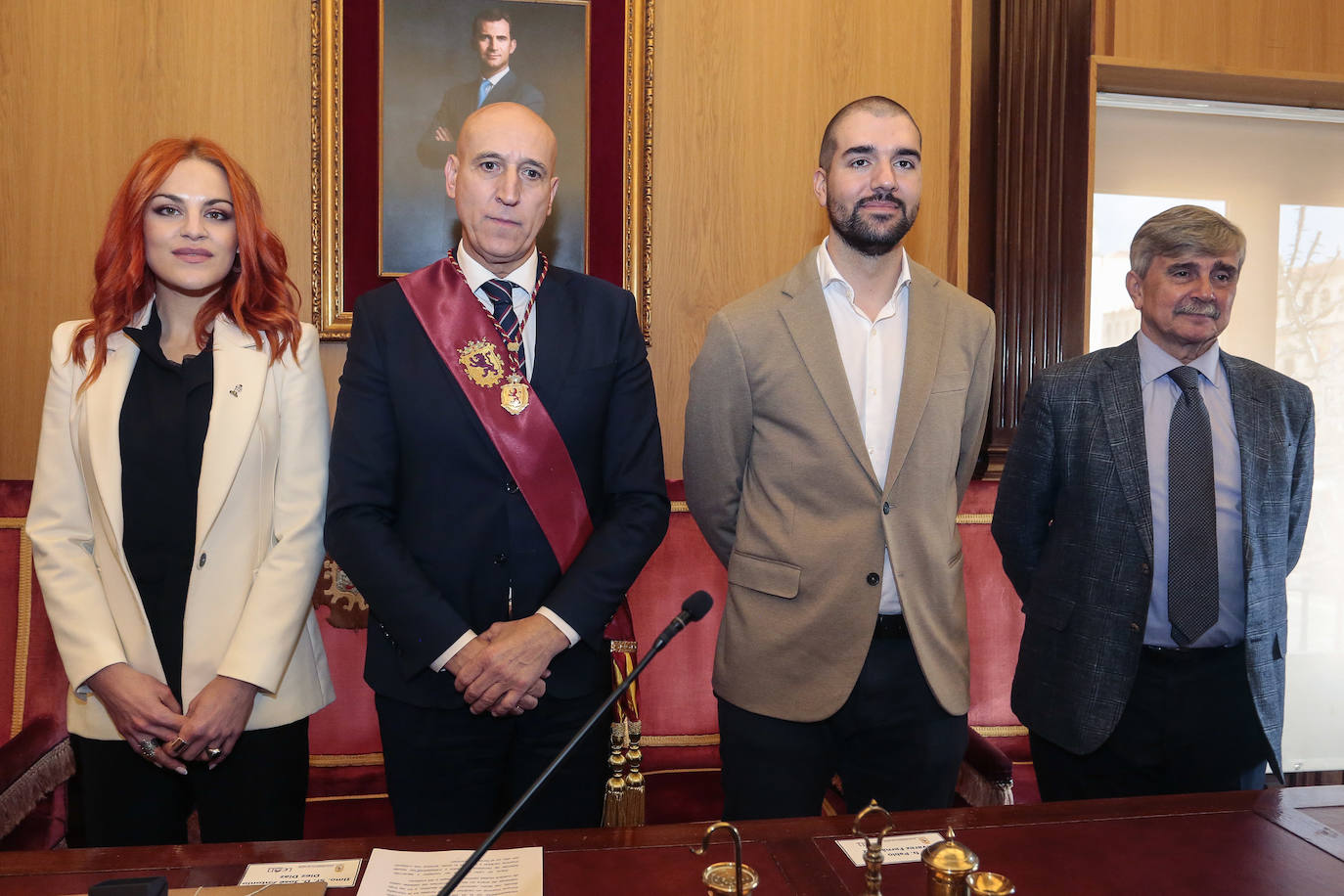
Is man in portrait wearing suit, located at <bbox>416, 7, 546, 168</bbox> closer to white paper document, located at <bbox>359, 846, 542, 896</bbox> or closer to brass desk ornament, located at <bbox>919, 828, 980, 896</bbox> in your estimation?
white paper document, located at <bbox>359, 846, 542, 896</bbox>

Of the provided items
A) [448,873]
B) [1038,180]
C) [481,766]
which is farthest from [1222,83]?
[448,873]

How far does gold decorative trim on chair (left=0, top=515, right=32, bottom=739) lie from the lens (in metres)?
2.18

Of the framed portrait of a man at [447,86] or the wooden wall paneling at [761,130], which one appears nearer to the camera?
the framed portrait of a man at [447,86]

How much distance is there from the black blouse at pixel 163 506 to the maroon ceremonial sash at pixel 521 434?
411mm

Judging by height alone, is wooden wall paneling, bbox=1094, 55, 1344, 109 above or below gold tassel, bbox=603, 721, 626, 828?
above

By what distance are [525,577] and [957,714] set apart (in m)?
0.76

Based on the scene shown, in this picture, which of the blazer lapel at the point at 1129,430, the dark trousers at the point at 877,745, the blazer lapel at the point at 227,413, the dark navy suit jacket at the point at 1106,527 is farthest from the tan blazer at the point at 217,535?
the blazer lapel at the point at 1129,430

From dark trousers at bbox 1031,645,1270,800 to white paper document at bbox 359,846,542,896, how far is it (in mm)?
1176

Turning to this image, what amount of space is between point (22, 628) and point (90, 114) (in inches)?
55.3

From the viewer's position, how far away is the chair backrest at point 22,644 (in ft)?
7.13

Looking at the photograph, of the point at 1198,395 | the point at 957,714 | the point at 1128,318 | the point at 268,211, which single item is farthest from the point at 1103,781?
the point at 268,211

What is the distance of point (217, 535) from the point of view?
161cm

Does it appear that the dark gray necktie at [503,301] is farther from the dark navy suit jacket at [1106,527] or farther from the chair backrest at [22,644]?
the chair backrest at [22,644]

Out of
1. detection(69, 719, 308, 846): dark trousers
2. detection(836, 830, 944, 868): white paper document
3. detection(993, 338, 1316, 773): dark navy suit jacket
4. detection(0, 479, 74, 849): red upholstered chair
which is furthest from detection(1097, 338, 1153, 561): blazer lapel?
detection(0, 479, 74, 849): red upholstered chair
